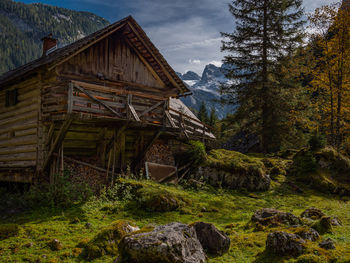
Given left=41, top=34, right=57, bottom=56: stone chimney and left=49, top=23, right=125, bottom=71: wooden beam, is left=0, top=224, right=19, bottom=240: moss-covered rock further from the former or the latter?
left=41, top=34, right=57, bottom=56: stone chimney

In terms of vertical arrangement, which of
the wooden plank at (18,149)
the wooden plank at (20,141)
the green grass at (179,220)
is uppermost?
the wooden plank at (20,141)

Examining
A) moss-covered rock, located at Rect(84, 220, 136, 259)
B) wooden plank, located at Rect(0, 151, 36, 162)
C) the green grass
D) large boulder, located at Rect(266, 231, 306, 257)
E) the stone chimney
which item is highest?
the stone chimney

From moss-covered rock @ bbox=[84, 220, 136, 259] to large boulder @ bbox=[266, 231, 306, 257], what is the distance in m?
3.42

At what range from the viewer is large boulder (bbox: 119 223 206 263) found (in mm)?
4980

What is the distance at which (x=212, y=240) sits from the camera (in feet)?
21.0

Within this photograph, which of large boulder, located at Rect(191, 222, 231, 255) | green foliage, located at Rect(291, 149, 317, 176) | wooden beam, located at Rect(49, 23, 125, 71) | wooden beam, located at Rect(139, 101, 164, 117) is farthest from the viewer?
green foliage, located at Rect(291, 149, 317, 176)

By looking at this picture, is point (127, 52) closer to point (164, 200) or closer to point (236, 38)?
point (164, 200)

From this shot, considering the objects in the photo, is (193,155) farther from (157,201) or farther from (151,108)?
(157,201)

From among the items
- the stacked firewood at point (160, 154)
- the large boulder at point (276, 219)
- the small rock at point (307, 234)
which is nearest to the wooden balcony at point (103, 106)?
the stacked firewood at point (160, 154)

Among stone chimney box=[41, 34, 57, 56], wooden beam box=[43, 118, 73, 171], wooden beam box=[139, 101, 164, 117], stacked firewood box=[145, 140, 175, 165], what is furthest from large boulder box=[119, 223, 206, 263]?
stone chimney box=[41, 34, 57, 56]

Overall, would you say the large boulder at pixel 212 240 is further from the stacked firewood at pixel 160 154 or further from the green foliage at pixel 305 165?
the green foliage at pixel 305 165

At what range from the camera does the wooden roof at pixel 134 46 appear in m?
13.1

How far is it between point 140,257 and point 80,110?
8.54m

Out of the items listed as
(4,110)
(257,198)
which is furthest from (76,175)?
(257,198)
